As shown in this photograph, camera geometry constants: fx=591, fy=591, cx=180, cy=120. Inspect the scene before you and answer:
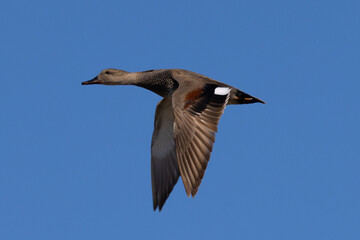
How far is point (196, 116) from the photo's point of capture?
7809mm

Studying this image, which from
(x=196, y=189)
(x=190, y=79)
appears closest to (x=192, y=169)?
(x=196, y=189)

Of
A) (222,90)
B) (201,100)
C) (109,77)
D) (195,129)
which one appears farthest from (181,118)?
(109,77)

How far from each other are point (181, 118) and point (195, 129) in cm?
26

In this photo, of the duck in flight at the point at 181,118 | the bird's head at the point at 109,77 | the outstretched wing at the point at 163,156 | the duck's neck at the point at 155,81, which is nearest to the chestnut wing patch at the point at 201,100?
the duck in flight at the point at 181,118

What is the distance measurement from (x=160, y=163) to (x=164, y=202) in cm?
76

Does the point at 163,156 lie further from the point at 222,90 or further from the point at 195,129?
the point at 195,129

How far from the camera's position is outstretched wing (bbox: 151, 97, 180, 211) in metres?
9.41

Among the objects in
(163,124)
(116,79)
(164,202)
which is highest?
(116,79)

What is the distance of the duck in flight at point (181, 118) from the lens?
7.45 m

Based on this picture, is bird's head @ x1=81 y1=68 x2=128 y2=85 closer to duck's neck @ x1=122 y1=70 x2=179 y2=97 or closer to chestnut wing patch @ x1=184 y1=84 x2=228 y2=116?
duck's neck @ x1=122 y1=70 x2=179 y2=97

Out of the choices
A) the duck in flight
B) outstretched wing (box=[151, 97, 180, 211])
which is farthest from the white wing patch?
outstretched wing (box=[151, 97, 180, 211])

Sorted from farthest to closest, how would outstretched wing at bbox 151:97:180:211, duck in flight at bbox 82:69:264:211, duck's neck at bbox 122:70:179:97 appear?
outstretched wing at bbox 151:97:180:211, duck's neck at bbox 122:70:179:97, duck in flight at bbox 82:69:264:211

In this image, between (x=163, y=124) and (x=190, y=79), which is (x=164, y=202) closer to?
(x=163, y=124)

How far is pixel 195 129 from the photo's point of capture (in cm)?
766
